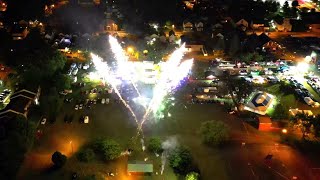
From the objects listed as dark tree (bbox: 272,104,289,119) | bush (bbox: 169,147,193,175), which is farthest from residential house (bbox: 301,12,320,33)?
bush (bbox: 169,147,193,175)

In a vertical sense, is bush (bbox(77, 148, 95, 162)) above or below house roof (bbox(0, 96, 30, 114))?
below

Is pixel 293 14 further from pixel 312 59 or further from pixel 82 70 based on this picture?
pixel 82 70

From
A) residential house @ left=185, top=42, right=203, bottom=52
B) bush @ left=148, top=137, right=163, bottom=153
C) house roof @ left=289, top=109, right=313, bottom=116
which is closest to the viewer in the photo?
bush @ left=148, top=137, right=163, bottom=153

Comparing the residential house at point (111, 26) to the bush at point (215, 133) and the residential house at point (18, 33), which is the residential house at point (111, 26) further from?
the bush at point (215, 133)

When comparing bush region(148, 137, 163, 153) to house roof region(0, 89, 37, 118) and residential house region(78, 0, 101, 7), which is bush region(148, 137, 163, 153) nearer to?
house roof region(0, 89, 37, 118)

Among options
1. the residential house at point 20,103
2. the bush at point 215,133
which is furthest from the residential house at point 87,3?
the bush at point 215,133

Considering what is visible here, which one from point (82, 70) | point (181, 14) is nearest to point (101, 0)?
point (181, 14)

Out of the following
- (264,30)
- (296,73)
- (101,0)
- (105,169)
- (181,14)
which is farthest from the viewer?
(101,0)
